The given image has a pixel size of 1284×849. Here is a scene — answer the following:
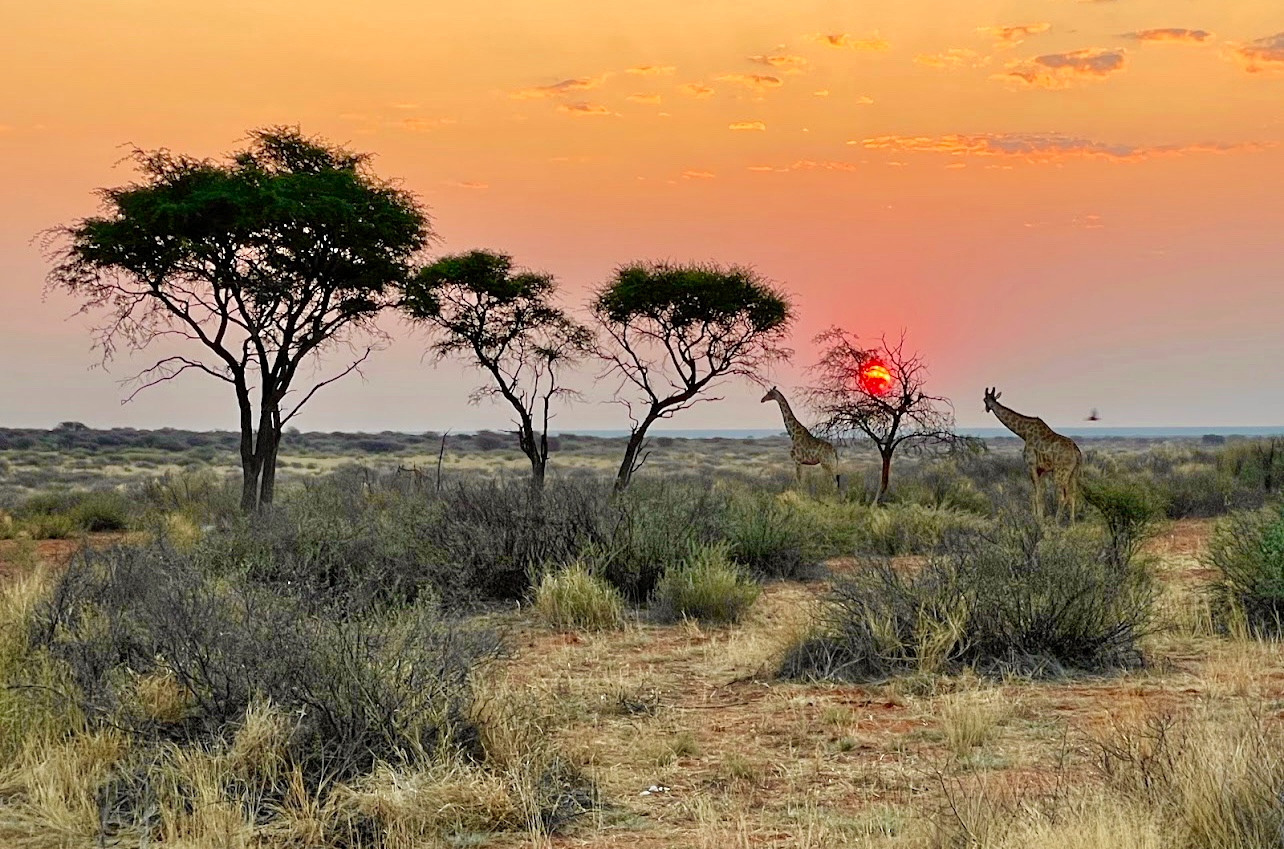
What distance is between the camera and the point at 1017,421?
18406mm

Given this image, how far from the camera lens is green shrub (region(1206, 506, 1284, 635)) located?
Result: 9.98 metres

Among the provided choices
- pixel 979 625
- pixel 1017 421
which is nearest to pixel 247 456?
pixel 1017 421

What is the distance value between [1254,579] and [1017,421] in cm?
827

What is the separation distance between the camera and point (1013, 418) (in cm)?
1858

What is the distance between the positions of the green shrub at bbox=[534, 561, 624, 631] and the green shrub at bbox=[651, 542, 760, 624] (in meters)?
0.48

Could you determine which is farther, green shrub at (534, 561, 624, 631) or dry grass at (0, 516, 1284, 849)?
green shrub at (534, 561, 624, 631)

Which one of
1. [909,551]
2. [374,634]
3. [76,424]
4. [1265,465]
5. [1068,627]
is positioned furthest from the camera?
[76,424]

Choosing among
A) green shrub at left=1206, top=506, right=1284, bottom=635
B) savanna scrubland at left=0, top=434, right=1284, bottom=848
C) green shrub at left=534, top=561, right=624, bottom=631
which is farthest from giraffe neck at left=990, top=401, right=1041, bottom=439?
green shrub at left=534, top=561, right=624, bottom=631

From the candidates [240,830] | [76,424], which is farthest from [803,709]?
[76,424]

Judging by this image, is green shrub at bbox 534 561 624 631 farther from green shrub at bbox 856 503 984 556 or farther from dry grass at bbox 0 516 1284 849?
green shrub at bbox 856 503 984 556

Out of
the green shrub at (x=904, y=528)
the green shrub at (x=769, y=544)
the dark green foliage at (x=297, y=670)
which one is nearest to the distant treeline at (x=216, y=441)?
the green shrub at (x=904, y=528)

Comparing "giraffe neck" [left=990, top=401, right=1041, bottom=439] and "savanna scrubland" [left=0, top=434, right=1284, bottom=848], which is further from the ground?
"giraffe neck" [left=990, top=401, right=1041, bottom=439]

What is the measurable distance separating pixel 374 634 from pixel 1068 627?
5.04 m

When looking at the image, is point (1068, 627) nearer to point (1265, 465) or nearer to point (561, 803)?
point (561, 803)
